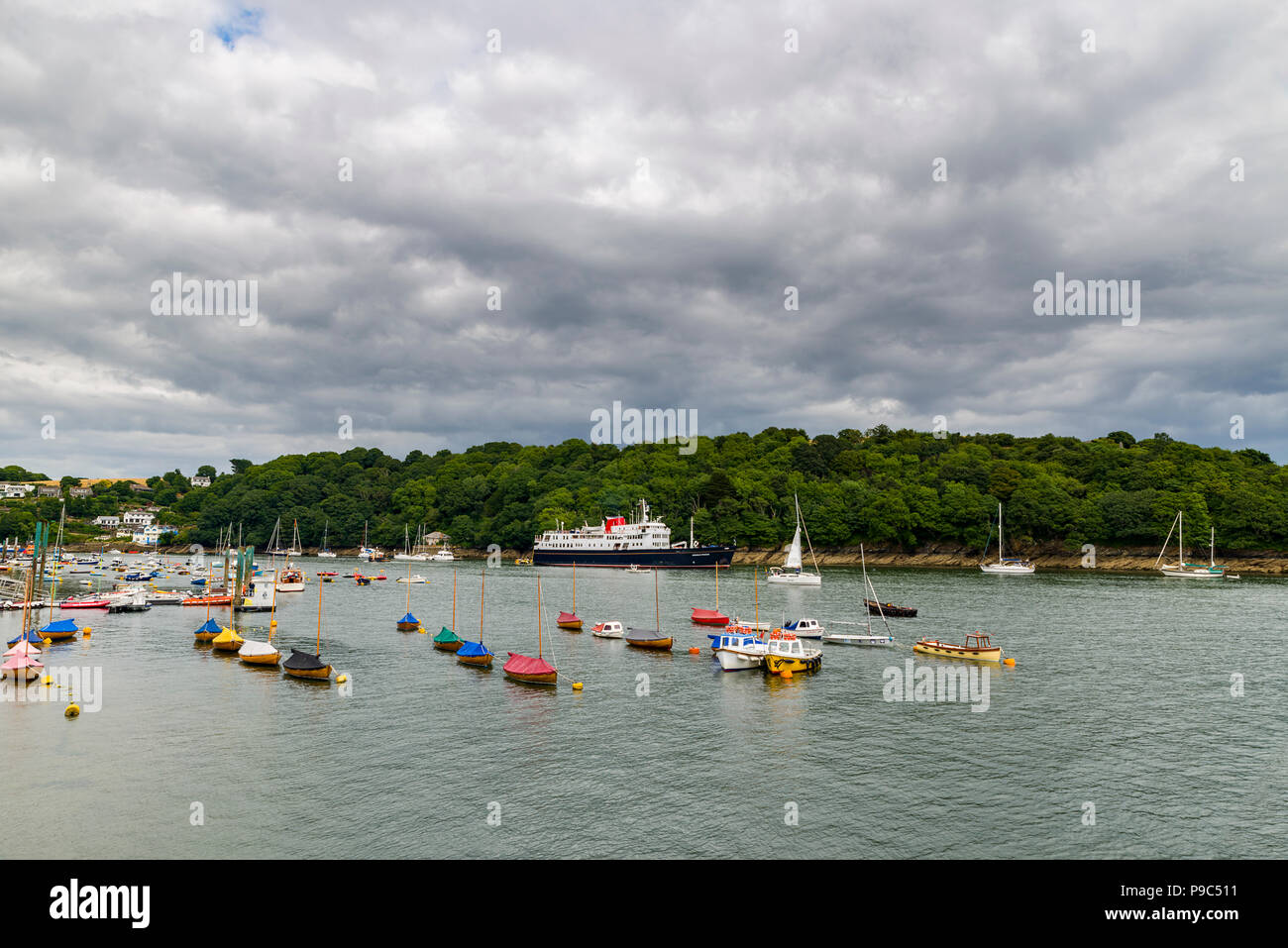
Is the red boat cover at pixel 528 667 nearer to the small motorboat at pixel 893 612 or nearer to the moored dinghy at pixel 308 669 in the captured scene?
the moored dinghy at pixel 308 669

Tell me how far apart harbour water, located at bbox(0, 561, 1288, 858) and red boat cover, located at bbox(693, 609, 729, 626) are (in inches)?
576

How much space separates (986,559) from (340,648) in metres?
151

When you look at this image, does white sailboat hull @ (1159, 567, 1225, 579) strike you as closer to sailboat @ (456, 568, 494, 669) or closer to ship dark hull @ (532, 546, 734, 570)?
ship dark hull @ (532, 546, 734, 570)

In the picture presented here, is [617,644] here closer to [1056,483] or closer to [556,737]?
[556,737]

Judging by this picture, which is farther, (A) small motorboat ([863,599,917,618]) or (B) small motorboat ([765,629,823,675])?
(A) small motorboat ([863,599,917,618])

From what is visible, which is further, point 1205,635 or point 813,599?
point 813,599

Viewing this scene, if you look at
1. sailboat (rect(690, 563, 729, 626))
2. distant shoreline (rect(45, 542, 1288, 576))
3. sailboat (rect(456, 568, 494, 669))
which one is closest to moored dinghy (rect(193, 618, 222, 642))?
sailboat (rect(456, 568, 494, 669))

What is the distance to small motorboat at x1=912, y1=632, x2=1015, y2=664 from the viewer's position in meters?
57.5

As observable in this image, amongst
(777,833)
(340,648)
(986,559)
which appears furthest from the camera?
(986,559)

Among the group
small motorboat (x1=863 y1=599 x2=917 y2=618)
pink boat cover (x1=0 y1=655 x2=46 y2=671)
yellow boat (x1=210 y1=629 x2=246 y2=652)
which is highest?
pink boat cover (x1=0 y1=655 x2=46 y2=671)
